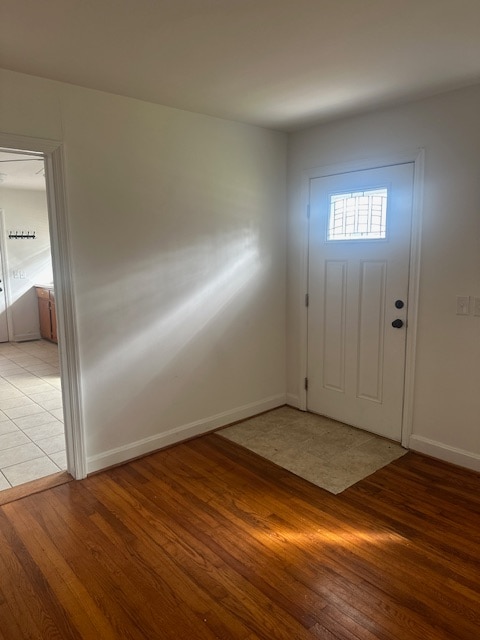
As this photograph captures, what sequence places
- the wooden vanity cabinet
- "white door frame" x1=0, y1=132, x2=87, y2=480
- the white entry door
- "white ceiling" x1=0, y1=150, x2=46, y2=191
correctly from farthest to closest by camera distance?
the wooden vanity cabinet < "white ceiling" x1=0, y1=150, x2=46, y2=191 < the white entry door < "white door frame" x1=0, y1=132, x2=87, y2=480

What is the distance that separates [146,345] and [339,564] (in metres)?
1.81

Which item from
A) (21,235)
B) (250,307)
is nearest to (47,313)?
(21,235)

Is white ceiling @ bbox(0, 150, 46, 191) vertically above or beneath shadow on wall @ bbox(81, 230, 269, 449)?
above

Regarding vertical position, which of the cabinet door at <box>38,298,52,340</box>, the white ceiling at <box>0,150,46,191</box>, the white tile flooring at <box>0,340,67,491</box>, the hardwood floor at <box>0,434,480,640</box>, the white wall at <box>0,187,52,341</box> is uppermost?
the white ceiling at <box>0,150,46,191</box>

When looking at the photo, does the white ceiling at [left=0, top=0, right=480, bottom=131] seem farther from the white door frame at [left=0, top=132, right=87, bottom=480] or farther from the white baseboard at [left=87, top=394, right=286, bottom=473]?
the white baseboard at [left=87, top=394, right=286, bottom=473]

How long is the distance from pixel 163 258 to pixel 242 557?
6.37 feet

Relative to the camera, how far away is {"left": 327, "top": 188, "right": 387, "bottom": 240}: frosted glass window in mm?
3188

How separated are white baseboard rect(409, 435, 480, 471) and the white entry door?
0.16m

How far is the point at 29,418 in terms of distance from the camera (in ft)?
12.6

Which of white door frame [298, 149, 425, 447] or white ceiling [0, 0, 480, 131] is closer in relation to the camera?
white ceiling [0, 0, 480, 131]

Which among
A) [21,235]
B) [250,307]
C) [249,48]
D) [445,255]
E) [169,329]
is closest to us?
[249,48]

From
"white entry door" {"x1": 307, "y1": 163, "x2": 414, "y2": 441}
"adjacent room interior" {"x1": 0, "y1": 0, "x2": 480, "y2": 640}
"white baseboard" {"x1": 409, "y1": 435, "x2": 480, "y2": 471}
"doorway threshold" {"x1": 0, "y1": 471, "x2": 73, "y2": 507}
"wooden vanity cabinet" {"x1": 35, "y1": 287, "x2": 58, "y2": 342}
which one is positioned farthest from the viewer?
"wooden vanity cabinet" {"x1": 35, "y1": 287, "x2": 58, "y2": 342}

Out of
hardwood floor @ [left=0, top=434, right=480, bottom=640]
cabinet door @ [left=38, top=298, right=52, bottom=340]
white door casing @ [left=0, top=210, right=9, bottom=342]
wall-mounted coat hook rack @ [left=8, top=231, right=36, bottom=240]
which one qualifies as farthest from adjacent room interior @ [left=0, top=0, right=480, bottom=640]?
wall-mounted coat hook rack @ [left=8, top=231, right=36, bottom=240]

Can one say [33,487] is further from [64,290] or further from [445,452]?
[445,452]
